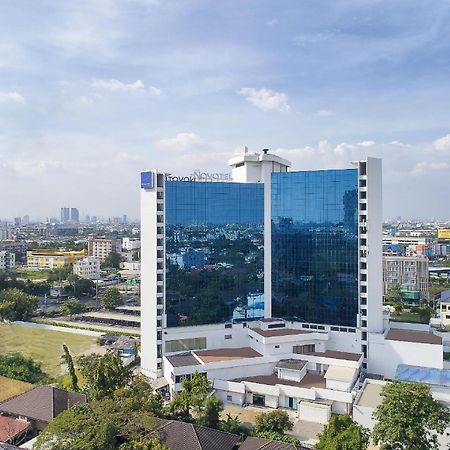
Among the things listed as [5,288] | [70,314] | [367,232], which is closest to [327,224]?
[367,232]

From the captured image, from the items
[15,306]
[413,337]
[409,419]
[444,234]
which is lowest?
[15,306]

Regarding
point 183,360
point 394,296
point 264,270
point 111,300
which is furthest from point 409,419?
point 394,296

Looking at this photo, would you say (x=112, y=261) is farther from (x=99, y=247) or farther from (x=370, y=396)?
(x=370, y=396)

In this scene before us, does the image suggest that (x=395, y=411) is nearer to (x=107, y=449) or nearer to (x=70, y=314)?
(x=107, y=449)

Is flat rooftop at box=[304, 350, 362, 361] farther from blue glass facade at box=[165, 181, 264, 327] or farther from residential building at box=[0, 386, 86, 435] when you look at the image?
residential building at box=[0, 386, 86, 435]

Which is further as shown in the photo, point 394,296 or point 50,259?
point 50,259

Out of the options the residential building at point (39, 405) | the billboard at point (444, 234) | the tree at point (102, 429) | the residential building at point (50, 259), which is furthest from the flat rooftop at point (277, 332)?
the billboard at point (444, 234)

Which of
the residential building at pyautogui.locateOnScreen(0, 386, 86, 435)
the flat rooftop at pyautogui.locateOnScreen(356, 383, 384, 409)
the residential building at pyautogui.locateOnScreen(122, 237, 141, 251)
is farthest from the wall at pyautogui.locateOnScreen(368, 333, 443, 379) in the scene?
the residential building at pyautogui.locateOnScreen(122, 237, 141, 251)
